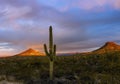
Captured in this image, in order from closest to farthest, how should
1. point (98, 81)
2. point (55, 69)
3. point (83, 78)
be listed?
point (98, 81)
point (83, 78)
point (55, 69)

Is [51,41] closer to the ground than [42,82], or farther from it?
farther from it

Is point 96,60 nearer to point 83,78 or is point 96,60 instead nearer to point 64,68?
point 64,68

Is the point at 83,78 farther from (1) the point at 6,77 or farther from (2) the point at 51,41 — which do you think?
(1) the point at 6,77

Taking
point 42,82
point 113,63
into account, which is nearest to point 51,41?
point 42,82

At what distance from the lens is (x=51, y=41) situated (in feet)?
60.8

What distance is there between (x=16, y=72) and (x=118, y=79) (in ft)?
28.2

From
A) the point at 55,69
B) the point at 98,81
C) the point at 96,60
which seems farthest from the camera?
the point at 96,60

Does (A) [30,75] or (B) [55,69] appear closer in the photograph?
(A) [30,75]

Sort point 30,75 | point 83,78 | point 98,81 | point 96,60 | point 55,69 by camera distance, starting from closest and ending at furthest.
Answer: point 98,81 → point 83,78 → point 30,75 → point 55,69 → point 96,60

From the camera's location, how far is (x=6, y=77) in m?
21.1

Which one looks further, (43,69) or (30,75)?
(43,69)

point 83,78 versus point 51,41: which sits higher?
point 51,41

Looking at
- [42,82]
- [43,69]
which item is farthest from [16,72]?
[42,82]

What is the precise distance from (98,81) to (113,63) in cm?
526
